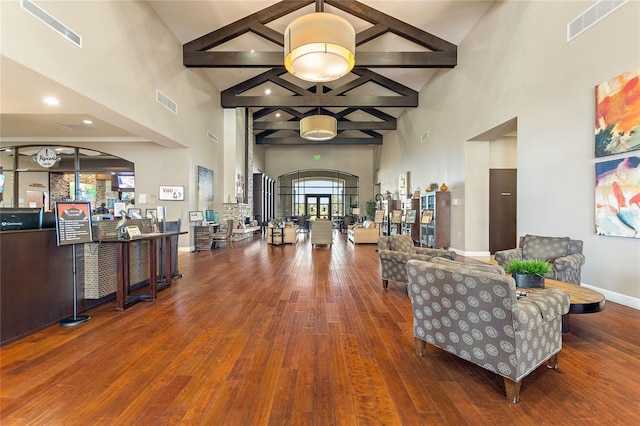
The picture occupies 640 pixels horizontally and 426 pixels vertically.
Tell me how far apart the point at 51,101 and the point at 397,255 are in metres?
6.34

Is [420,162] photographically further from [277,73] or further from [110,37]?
[110,37]

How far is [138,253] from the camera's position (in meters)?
4.51

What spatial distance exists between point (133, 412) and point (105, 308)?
2479 mm

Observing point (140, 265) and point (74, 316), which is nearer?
point (74, 316)

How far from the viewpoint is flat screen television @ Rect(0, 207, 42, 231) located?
2793 millimetres

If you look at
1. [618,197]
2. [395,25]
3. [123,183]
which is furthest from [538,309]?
[123,183]

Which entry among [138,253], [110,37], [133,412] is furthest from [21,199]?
[133,412]

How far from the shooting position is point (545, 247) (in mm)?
4230

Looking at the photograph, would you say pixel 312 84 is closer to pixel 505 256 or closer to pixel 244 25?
pixel 244 25

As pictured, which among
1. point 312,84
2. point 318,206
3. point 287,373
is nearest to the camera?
point 287,373

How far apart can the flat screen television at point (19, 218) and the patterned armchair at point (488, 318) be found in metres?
3.77

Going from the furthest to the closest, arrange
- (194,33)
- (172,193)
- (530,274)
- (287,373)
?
(172,193), (194,33), (530,274), (287,373)

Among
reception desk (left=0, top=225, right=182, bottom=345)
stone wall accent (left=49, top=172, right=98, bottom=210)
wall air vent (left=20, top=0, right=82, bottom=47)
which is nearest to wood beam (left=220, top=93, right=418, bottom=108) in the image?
stone wall accent (left=49, top=172, right=98, bottom=210)

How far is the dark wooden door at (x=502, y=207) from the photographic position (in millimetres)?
7660
